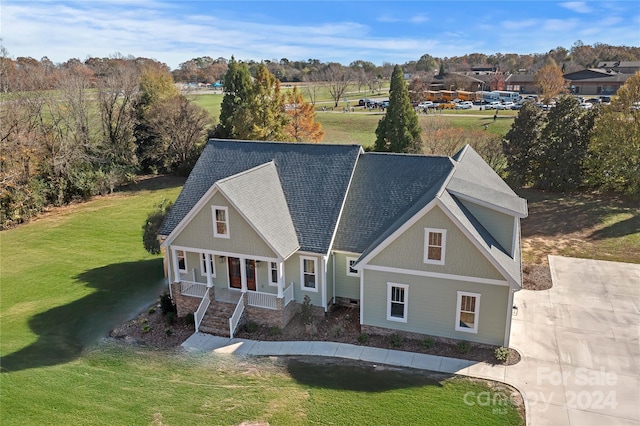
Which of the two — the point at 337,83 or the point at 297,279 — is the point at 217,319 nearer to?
the point at 297,279

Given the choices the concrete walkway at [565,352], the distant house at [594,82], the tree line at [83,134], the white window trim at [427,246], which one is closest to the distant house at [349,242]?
the white window trim at [427,246]

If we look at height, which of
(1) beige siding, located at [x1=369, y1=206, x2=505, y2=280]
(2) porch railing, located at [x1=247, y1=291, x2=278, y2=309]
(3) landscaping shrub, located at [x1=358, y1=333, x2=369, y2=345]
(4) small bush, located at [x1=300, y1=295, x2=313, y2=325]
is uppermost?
(1) beige siding, located at [x1=369, y1=206, x2=505, y2=280]

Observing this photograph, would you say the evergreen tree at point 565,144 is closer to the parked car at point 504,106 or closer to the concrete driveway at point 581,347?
the concrete driveway at point 581,347

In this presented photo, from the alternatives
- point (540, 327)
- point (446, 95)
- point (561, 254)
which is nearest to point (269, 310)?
point (540, 327)

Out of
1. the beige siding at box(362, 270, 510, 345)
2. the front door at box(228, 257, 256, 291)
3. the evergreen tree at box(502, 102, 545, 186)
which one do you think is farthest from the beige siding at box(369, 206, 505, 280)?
the evergreen tree at box(502, 102, 545, 186)

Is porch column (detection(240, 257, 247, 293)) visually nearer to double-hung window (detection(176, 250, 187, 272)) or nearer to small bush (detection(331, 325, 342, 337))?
double-hung window (detection(176, 250, 187, 272))
